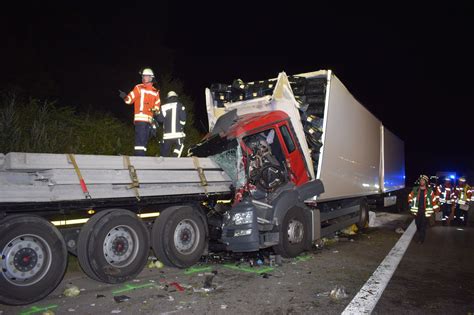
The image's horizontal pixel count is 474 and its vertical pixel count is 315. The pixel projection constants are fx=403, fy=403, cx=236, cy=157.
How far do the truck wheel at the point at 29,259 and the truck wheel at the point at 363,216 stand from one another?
26.6 feet

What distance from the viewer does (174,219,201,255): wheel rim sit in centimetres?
563

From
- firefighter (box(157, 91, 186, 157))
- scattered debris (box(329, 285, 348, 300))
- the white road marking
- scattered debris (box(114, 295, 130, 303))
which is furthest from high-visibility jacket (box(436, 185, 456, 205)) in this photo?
scattered debris (box(114, 295, 130, 303))

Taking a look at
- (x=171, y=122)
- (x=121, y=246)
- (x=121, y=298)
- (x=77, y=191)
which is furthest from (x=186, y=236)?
(x=171, y=122)

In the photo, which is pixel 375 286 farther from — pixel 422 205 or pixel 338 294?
pixel 422 205

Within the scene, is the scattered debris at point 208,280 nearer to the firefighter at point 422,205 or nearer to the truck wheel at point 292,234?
the truck wheel at point 292,234

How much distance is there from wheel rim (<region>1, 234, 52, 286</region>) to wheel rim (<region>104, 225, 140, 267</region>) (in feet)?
2.35

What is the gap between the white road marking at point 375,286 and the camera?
166 inches

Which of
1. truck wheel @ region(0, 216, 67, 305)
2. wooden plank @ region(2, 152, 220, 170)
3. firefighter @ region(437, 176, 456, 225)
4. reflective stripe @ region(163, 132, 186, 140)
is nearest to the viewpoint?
truck wheel @ region(0, 216, 67, 305)

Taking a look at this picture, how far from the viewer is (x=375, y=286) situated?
502 centimetres

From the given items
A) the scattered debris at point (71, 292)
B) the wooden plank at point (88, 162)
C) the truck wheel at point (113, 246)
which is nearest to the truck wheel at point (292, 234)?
the wooden plank at point (88, 162)

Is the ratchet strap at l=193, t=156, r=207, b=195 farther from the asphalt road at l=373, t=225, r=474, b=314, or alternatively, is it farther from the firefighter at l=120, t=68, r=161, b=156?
the asphalt road at l=373, t=225, r=474, b=314

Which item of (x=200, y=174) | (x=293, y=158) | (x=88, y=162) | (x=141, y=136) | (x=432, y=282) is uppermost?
(x=141, y=136)

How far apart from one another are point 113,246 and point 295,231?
3.02 m

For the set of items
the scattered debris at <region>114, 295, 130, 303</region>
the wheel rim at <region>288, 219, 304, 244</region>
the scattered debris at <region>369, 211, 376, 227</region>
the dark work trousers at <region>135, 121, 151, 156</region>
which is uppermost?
the dark work trousers at <region>135, 121, 151, 156</region>
